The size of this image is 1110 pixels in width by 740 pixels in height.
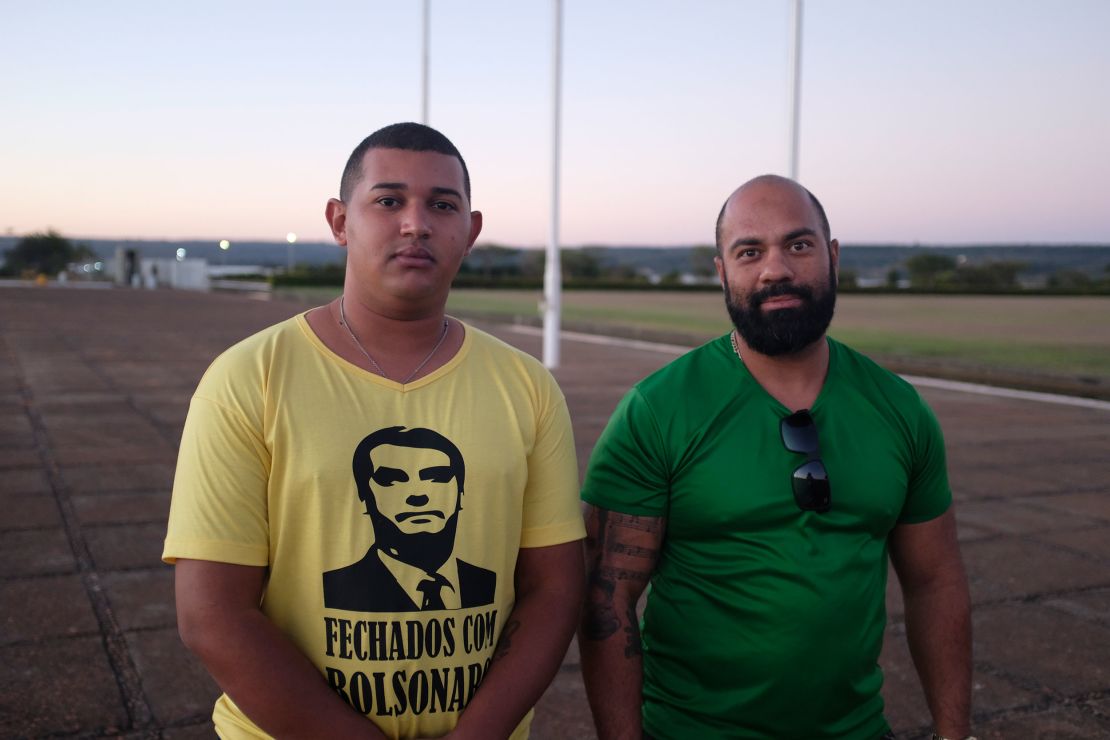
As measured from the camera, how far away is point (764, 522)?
6.77 ft

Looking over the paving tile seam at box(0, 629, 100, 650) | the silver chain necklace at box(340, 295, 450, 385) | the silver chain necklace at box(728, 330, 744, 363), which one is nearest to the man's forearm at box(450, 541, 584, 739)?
the silver chain necklace at box(340, 295, 450, 385)

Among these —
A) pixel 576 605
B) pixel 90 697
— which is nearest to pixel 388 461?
pixel 576 605

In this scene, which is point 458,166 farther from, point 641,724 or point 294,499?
point 641,724

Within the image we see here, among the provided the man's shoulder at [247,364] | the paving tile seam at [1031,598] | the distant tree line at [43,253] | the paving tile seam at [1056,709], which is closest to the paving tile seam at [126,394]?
the paving tile seam at [1031,598]

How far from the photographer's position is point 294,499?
176 centimetres

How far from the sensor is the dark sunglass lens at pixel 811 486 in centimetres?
205

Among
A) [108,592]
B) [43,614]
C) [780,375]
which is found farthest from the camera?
[108,592]

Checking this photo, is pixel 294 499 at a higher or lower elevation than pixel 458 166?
lower

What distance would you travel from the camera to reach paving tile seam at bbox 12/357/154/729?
3291 mm

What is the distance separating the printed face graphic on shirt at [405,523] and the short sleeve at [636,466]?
15.9 inches

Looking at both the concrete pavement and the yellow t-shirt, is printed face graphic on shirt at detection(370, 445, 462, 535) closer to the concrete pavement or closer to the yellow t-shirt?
the yellow t-shirt

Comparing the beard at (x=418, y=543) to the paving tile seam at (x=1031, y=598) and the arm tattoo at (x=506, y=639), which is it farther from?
the paving tile seam at (x=1031, y=598)

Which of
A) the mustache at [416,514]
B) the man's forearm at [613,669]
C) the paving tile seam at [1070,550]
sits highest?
the mustache at [416,514]

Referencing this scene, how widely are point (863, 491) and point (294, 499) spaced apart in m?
1.08
